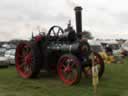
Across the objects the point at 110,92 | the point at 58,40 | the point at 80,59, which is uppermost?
the point at 58,40

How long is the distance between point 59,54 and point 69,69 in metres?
1.54

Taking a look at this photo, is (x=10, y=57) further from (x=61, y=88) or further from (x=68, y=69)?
(x=61, y=88)

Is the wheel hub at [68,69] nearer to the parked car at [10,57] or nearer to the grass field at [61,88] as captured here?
the grass field at [61,88]

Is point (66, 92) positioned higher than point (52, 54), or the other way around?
point (52, 54)

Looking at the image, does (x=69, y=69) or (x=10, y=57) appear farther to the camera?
(x=10, y=57)

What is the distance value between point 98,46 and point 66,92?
1875 centimetres

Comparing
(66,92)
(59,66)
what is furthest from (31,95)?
(59,66)

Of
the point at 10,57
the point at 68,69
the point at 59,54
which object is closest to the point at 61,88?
the point at 68,69

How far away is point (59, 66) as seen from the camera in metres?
11.6

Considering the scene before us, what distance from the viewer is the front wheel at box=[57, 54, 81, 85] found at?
1075cm

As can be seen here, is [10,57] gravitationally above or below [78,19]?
below

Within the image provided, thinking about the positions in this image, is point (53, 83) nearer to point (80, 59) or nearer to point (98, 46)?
point (80, 59)

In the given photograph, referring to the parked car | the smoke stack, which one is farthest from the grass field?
the parked car

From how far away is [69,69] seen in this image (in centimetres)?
1125
